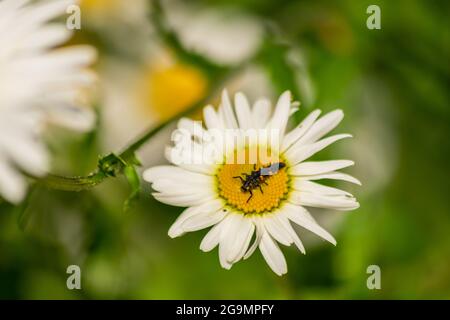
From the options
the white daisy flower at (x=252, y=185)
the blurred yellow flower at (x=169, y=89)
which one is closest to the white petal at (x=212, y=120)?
the white daisy flower at (x=252, y=185)

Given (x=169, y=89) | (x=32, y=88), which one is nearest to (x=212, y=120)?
(x=32, y=88)

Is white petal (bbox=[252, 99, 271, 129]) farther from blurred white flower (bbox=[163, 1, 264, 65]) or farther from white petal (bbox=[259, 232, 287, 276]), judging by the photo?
blurred white flower (bbox=[163, 1, 264, 65])

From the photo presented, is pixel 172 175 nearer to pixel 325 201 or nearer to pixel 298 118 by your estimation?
pixel 325 201

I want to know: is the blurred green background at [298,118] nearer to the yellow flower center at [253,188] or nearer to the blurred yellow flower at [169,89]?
the blurred yellow flower at [169,89]

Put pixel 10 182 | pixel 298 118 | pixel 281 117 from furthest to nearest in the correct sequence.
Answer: pixel 298 118 < pixel 281 117 < pixel 10 182

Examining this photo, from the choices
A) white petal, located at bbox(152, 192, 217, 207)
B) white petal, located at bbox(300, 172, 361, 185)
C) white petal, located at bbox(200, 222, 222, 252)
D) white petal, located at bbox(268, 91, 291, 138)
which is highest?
white petal, located at bbox(268, 91, 291, 138)

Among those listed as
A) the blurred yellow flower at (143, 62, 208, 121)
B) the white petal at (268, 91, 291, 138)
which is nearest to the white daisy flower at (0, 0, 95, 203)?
the white petal at (268, 91, 291, 138)

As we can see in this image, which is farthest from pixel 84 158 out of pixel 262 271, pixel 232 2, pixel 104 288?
pixel 232 2
